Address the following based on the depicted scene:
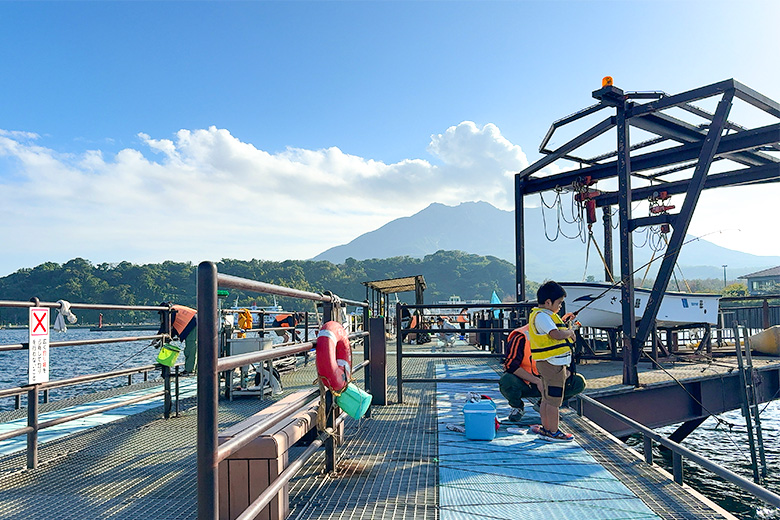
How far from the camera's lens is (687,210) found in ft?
25.5

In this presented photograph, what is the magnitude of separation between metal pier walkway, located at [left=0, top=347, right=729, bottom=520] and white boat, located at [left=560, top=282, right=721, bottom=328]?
22.9ft

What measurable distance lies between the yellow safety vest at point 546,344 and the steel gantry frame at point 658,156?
345cm

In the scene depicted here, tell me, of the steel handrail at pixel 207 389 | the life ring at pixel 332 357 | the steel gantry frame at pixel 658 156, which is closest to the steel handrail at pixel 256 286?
the steel handrail at pixel 207 389

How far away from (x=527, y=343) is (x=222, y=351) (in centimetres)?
426

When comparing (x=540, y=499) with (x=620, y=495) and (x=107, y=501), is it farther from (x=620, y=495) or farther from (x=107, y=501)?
(x=107, y=501)

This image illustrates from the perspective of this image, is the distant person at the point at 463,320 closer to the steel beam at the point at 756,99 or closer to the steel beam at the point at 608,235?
the steel beam at the point at 608,235

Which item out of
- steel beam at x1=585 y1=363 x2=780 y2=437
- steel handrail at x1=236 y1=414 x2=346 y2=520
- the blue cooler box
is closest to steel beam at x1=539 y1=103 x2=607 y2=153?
steel beam at x1=585 y1=363 x2=780 y2=437

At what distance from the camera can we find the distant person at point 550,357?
4.38 m

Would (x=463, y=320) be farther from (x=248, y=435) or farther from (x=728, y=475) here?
(x=248, y=435)

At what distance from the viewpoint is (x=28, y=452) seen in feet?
12.1

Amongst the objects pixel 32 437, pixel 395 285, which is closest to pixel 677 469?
pixel 32 437

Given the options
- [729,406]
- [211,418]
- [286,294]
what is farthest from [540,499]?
[729,406]

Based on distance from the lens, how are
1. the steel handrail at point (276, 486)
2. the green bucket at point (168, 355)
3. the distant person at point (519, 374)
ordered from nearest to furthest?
the steel handrail at point (276, 486) → the distant person at point (519, 374) → the green bucket at point (168, 355)

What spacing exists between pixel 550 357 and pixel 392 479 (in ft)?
5.85
